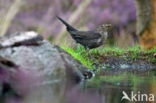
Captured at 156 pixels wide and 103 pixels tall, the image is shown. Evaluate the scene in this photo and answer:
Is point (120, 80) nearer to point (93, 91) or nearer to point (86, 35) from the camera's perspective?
point (93, 91)

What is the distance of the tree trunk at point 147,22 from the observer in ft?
53.6

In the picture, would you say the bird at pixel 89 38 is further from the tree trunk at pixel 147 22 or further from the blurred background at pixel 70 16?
the blurred background at pixel 70 16

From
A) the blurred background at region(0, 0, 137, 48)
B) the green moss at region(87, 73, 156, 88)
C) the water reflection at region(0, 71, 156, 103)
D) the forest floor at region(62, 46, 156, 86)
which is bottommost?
the water reflection at region(0, 71, 156, 103)

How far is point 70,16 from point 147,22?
10.9 m

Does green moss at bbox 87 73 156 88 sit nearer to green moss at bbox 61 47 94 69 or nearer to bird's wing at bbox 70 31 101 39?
green moss at bbox 61 47 94 69

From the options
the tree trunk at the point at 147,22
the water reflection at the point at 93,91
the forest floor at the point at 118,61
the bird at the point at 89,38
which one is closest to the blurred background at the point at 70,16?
the tree trunk at the point at 147,22

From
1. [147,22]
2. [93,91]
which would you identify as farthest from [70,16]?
[93,91]

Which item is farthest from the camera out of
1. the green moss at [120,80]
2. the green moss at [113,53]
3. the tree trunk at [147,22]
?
the tree trunk at [147,22]

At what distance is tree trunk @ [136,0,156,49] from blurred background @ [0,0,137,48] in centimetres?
900

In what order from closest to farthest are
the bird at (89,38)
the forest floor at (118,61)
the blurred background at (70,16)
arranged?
the forest floor at (118,61)
the bird at (89,38)
the blurred background at (70,16)

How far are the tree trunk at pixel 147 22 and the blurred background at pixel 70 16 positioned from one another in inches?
354

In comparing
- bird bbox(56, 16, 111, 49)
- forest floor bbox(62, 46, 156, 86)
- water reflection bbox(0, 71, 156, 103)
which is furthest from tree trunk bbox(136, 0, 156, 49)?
water reflection bbox(0, 71, 156, 103)

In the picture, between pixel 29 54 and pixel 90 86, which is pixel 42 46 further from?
pixel 90 86

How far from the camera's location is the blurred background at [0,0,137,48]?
1046 inches
